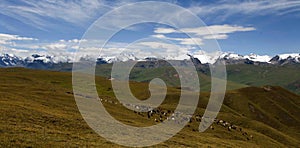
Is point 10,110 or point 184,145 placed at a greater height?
point 10,110

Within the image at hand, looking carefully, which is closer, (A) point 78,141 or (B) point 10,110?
(A) point 78,141

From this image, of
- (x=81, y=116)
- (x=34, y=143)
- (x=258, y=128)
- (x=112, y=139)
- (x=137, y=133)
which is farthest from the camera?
(x=258, y=128)

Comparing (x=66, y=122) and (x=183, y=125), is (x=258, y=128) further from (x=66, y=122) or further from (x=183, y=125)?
(x=66, y=122)

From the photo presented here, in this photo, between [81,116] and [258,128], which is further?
[258,128]

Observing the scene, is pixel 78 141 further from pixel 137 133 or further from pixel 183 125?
pixel 183 125

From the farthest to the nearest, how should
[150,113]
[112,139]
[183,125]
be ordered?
[150,113] → [183,125] → [112,139]

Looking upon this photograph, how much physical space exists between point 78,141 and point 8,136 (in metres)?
7.78

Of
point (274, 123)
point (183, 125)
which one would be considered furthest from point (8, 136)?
point (274, 123)

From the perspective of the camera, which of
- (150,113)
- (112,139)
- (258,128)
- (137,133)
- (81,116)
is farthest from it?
(258,128)

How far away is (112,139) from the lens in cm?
4009

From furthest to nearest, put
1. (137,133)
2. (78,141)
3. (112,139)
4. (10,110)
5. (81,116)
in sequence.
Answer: (81,116) < (137,133) < (10,110) < (112,139) < (78,141)

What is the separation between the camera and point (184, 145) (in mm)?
45031

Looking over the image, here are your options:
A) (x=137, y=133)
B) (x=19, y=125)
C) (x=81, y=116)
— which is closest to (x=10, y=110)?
(x=19, y=125)

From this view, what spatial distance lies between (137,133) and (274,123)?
128885mm
